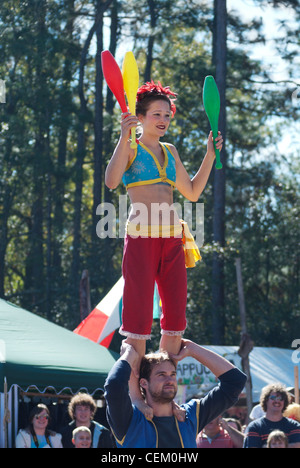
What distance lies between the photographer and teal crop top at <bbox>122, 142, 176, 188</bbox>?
402 centimetres

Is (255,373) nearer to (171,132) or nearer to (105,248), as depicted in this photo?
(105,248)

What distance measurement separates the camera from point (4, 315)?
879 centimetres

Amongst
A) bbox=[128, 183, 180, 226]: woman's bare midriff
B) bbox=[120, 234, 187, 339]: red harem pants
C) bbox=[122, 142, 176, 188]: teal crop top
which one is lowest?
bbox=[120, 234, 187, 339]: red harem pants

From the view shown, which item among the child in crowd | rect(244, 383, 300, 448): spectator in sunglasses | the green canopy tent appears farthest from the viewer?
the green canopy tent

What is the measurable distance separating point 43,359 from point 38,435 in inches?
A: 33.0

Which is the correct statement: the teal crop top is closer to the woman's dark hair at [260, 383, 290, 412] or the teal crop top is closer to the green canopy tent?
the woman's dark hair at [260, 383, 290, 412]

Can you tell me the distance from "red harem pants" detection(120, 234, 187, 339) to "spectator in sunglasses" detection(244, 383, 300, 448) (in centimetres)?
192

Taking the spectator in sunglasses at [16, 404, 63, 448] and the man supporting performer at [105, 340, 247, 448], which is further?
the spectator in sunglasses at [16, 404, 63, 448]

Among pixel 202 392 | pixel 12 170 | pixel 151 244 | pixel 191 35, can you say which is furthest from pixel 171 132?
pixel 151 244

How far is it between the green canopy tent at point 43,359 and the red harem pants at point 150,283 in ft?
12.7

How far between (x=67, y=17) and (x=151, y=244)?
16005mm

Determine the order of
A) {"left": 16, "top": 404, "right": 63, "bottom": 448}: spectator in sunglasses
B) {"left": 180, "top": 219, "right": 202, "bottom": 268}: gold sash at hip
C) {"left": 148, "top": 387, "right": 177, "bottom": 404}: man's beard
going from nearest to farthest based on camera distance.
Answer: {"left": 148, "top": 387, "right": 177, "bottom": 404}: man's beard < {"left": 180, "top": 219, "right": 202, "bottom": 268}: gold sash at hip < {"left": 16, "top": 404, "right": 63, "bottom": 448}: spectator in sunglasses

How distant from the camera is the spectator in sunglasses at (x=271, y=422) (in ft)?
18.2

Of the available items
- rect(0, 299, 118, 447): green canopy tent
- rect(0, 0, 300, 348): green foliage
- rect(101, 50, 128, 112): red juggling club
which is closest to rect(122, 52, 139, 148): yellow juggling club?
rect(101, 50, 128, 112): red juggling club
